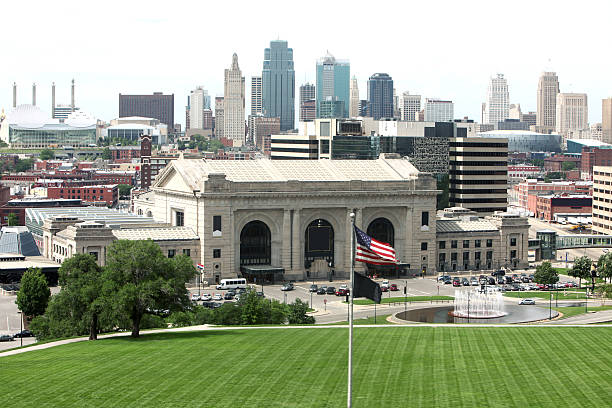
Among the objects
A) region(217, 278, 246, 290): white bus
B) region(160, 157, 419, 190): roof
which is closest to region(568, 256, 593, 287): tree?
region(160, 157, 419, 190): roof

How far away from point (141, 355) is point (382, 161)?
97.8 metres

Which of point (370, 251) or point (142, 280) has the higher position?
point (370, 251)

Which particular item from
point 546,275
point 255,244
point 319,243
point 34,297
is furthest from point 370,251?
point 319,243

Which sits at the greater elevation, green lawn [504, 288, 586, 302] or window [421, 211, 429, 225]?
window [421, 211, 429, 225]

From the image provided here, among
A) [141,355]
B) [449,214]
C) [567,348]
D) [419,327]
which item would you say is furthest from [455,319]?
[449,214]

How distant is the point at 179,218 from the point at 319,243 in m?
20.7

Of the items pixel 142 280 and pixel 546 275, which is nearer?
pixel 142 280

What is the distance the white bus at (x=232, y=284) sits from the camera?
14138cm

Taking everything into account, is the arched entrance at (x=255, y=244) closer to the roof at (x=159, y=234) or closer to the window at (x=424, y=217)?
the roof at (x=159, y=234)

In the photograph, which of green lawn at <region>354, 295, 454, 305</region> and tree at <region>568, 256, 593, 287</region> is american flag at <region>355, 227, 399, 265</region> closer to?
green lawn at <region>354, 295, 454, 305</region>

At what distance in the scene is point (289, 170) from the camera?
15625 centimetres

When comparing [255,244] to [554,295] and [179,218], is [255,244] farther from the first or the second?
[554,295]

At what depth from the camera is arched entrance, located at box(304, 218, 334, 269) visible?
154 m

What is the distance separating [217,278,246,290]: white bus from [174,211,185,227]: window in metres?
16.2
